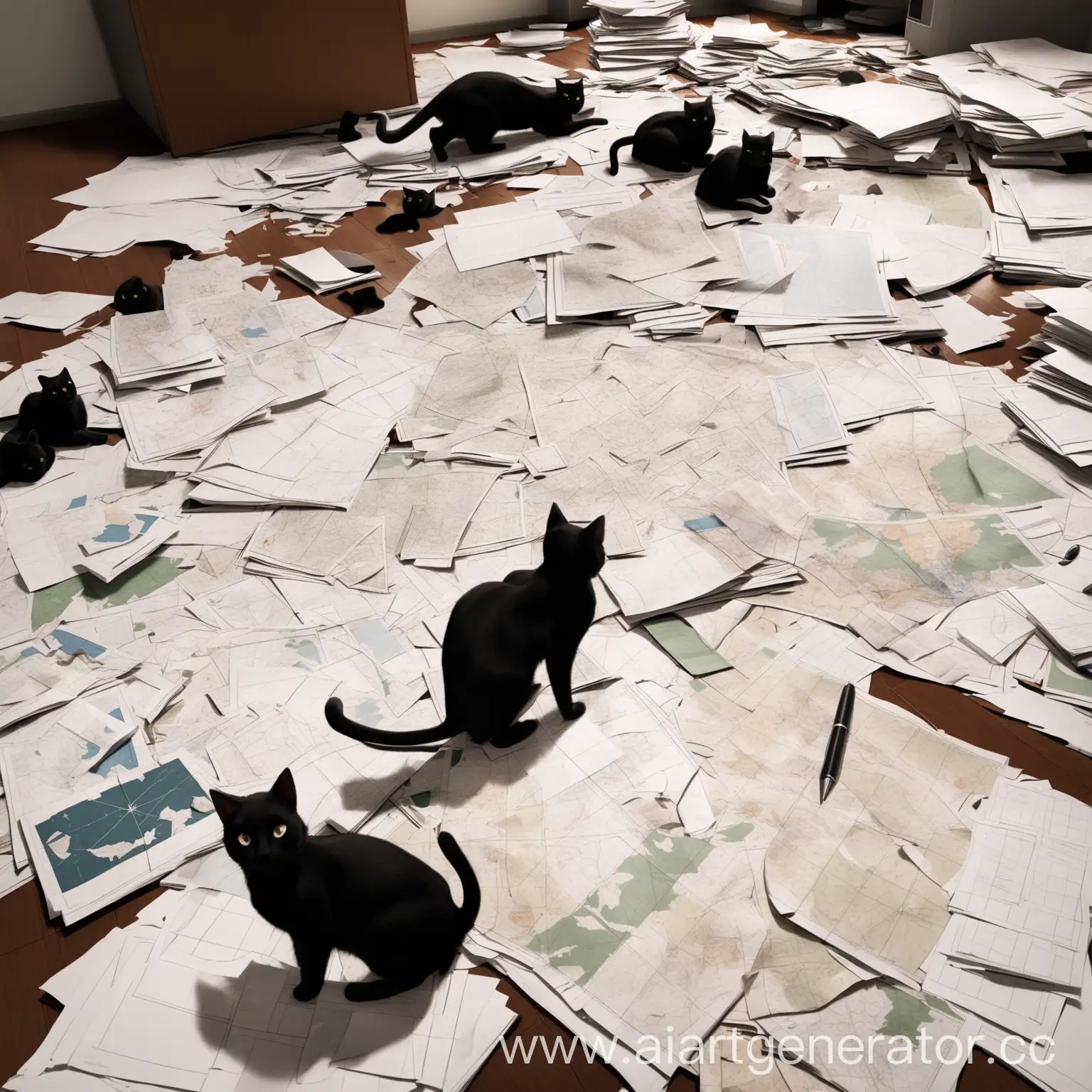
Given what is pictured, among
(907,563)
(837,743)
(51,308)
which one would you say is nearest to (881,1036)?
(837,743)

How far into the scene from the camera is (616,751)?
1.25 metres

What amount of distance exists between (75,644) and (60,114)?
10.2ft

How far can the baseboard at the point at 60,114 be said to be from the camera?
3.57 meters

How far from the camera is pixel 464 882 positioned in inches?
40.1

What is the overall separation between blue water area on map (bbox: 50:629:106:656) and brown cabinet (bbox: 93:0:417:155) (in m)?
2.33

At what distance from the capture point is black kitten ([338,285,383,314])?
2.30 metres

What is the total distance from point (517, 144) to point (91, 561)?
2.20 meters

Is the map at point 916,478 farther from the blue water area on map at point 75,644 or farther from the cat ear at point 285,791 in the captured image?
the blue water area on map at point 75,644

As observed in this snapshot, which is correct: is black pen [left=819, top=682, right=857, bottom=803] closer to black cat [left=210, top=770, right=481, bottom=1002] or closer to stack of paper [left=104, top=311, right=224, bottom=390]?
black cat [left=210, top=770, right=481, bottom=1002]

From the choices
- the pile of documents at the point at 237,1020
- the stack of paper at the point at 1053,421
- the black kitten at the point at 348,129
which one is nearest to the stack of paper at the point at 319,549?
the pile of documents at the point at 237,1020

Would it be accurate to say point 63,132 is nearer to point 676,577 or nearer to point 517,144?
point 517,144

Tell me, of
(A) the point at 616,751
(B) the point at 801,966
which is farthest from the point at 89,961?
(B) the point at 801,966

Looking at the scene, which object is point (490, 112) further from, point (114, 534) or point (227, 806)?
point (227, 806)

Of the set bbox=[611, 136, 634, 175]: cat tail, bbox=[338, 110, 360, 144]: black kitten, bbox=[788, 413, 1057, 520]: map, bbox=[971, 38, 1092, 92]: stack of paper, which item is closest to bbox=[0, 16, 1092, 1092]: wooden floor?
bbox=[611, 136, 634, 175]: cat tail
